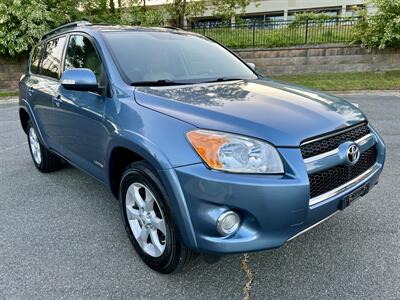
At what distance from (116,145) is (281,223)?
1288mm

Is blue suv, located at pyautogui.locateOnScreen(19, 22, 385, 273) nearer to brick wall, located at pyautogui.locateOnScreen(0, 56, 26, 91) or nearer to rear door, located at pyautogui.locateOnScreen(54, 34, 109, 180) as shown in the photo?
rear door, located at pyautogui.locateOnScreen(54, 34, 109, 180)

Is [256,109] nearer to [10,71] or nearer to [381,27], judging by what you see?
[381,27]

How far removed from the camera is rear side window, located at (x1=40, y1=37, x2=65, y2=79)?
12.6 ft

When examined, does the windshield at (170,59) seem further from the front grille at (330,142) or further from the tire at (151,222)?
the front grille at (330,142)

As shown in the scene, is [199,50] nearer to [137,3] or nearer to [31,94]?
[31,94]

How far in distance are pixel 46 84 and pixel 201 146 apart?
2.65m

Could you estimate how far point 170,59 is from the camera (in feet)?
10.6

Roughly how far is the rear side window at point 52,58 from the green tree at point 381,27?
11.9 m

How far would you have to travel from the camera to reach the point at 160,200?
7.46 feet

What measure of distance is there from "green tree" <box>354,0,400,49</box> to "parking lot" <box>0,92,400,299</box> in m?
10.6

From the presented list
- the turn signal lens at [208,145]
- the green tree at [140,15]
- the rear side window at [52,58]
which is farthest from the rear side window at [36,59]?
the green tree at [140,15]

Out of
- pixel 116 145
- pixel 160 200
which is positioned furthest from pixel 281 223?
pixel 116 145

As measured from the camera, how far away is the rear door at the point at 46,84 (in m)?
3.83

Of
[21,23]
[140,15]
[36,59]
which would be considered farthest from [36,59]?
[140,15]
